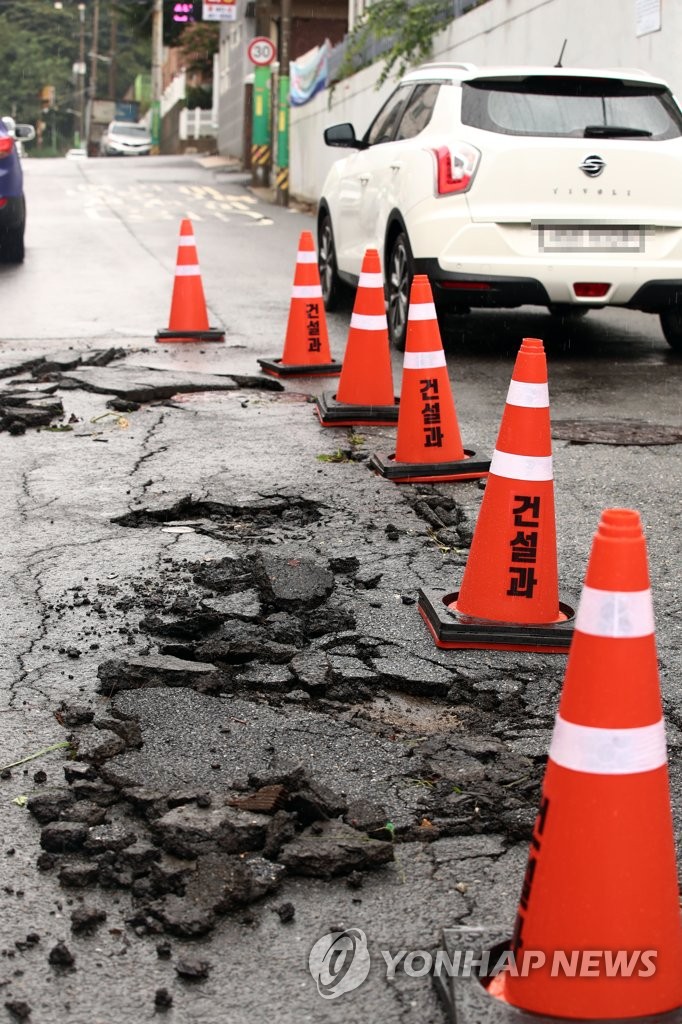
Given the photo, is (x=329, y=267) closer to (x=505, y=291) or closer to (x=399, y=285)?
(x=399, y=285)

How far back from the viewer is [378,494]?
5742mm

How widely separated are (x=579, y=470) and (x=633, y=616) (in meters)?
4.01

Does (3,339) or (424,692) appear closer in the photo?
(424,692)

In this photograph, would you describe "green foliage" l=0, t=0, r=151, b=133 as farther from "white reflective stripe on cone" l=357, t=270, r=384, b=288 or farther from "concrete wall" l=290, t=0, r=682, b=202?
"white reflective stripe on cone" l=357, t=270, r=384, b=288

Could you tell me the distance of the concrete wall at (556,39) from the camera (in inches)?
503

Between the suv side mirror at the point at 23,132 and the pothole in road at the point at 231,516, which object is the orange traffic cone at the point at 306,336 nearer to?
the pothole in road at the point at 231,516

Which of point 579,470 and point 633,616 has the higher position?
point 633,616

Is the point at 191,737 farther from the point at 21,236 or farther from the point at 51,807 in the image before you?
the point at 21,236

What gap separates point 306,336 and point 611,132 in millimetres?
2246

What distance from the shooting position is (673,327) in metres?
9.59

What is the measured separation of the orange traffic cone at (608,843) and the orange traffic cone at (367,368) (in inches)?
198

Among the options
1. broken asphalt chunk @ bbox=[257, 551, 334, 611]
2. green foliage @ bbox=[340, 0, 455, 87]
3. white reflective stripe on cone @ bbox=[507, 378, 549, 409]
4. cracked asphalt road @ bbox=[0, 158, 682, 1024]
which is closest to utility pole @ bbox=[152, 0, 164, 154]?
green foliage @ bbox=[340, 0, 455, 87]

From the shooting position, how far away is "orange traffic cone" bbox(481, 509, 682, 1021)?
2.22m

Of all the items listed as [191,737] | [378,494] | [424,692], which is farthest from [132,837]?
[378,494]
